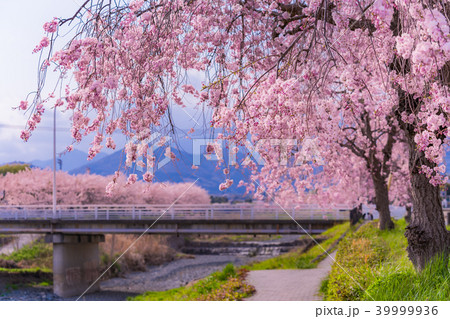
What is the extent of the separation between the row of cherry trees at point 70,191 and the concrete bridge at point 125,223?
1368 millimetres

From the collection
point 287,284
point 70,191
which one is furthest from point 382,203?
point 70,191

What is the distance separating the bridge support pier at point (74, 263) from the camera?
21.7m

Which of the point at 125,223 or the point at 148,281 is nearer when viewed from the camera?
the point at 125,223

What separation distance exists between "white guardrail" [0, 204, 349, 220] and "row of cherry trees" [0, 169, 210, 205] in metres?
1.10

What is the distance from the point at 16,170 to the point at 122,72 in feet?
79.8

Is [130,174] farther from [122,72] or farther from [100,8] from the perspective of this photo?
[100,8]

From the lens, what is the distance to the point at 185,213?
21.2m

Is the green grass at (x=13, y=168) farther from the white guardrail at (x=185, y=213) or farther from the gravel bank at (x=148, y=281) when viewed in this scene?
the gravel bank at (x=148, y=281)

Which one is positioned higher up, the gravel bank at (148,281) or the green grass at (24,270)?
the green grass at (24,270)

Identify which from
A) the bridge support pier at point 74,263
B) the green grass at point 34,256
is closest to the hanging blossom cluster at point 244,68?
the bridge support pier at point 74,263

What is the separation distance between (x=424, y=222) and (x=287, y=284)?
3767mm

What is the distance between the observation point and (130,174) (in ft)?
14.8

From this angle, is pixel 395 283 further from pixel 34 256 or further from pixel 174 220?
pixel 34 256
